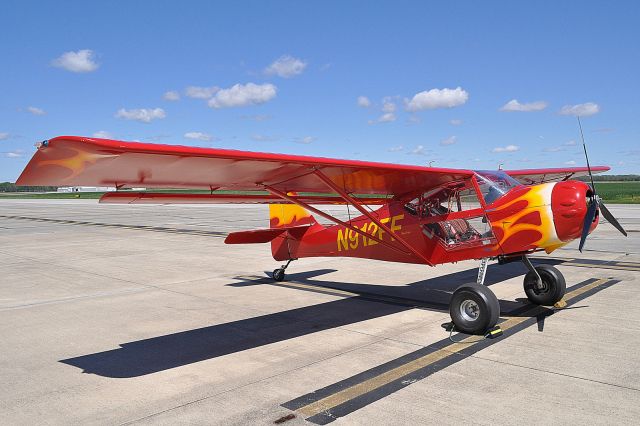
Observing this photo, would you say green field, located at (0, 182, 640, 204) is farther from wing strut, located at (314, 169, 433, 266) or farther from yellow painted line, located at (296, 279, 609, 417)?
yellow painted line, located at (296, 279, 609, 417)

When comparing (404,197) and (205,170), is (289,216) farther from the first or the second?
(205,170)

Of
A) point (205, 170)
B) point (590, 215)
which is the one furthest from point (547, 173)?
point (205, 170)

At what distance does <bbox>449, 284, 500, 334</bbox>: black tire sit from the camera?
6824 mm

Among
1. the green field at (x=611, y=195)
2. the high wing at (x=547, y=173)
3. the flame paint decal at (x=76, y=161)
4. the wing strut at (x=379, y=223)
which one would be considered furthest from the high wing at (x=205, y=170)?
the green field at (x=611, y=195)

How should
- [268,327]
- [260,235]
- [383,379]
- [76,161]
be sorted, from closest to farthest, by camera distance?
[76,161]
[383,379]
[268,327]
[260,235]

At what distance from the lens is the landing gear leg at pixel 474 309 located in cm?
682

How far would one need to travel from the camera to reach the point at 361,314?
838 cm

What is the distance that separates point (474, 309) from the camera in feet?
23.4

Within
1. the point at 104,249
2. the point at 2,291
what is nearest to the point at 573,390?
the point at 2,291

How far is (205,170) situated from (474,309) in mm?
4151

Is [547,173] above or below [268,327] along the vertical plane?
above

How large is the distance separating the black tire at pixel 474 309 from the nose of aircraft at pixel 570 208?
1309mm

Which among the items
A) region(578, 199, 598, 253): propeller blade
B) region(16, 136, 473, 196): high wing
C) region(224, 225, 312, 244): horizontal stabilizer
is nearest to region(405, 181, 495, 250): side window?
region(16, 136, 473, 196): high wing

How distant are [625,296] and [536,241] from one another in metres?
3.53
